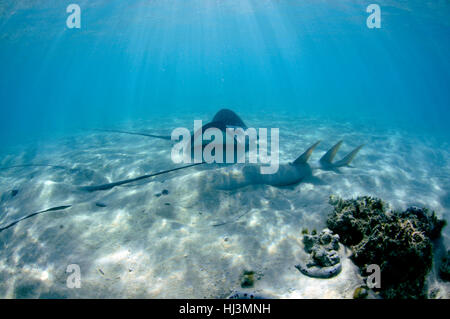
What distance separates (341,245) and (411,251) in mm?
1024

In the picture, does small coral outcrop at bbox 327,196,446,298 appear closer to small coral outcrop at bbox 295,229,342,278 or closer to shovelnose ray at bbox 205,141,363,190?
small coral outcrop at bbox 295,229,342,278

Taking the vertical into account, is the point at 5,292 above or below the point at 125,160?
below

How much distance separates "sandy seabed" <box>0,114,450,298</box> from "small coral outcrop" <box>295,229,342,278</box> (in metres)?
0.12

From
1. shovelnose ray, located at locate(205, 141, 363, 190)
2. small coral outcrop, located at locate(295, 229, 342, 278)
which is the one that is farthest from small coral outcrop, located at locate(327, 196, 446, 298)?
shovelnose ray, located at locate(205, 141, 363, 190)

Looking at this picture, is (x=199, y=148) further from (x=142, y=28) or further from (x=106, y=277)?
(x=142, y=28)

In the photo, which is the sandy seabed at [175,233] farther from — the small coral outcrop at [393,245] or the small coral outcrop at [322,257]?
the small coral outcrop at [393,245]

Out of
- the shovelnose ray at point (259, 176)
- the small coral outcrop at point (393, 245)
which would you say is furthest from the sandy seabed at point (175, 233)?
the small coral outcrop at point (393, 245)

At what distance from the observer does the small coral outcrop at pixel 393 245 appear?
2.83 meters

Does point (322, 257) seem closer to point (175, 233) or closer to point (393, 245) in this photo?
point (393, 245)

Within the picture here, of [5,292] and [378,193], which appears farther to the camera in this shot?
[378,193]

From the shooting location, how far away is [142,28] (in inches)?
1598

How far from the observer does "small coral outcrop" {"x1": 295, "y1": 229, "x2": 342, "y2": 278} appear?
3059mm
